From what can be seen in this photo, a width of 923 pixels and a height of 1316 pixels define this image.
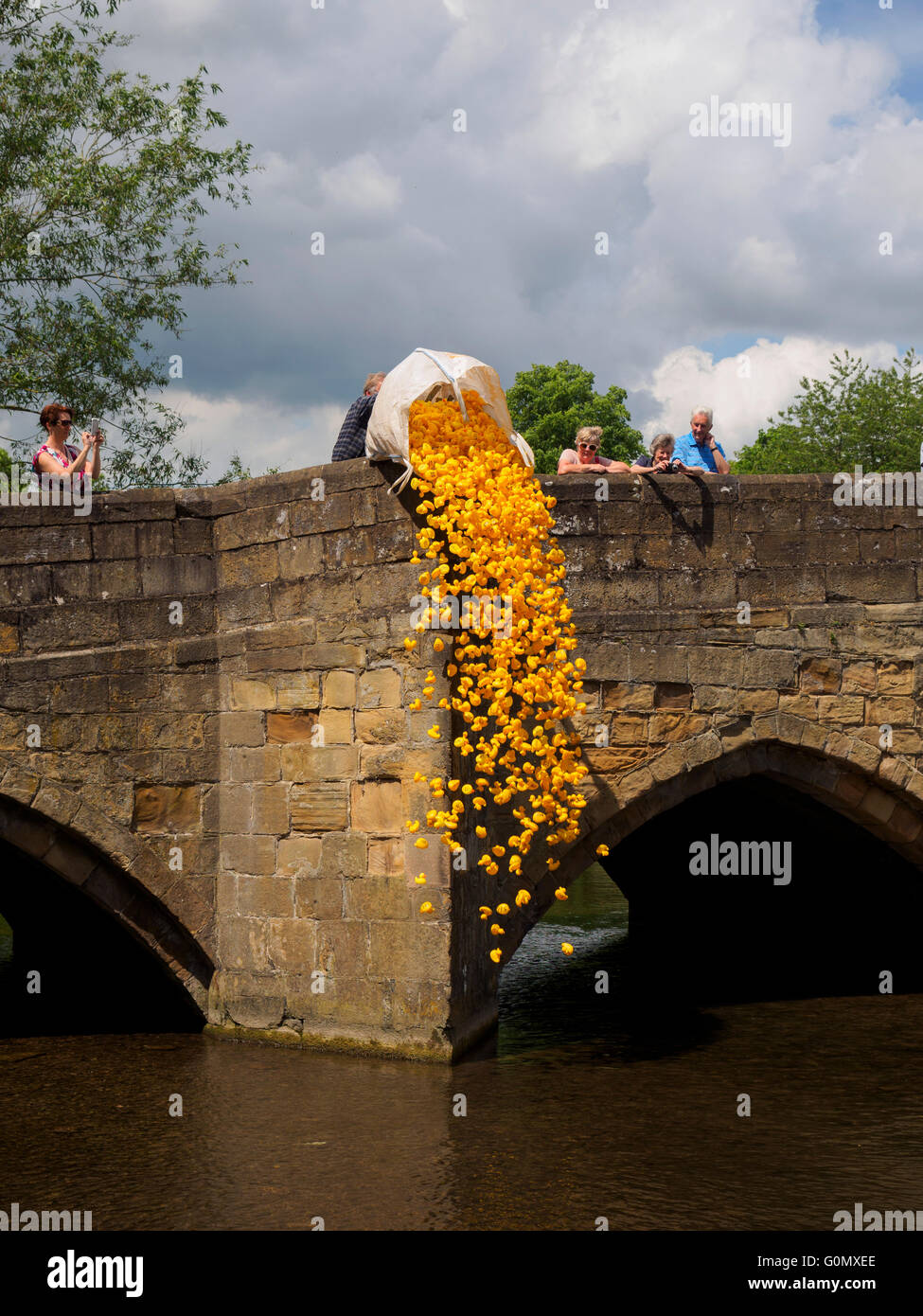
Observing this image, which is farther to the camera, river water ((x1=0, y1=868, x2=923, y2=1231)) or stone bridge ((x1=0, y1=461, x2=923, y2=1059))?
stone bridge ((x1=0, y1=461, x2=923, y2=1059))

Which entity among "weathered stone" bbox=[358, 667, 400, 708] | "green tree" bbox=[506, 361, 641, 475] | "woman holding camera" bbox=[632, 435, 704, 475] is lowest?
"weathered stone" bbox=[358, 667, 400, 708]

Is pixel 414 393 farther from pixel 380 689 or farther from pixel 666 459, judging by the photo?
pixel 666 459

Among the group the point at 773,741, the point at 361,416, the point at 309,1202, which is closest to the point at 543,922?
the point at 773,741

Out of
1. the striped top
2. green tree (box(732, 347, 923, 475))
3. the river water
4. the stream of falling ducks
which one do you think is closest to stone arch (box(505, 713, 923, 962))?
the stream of falling ducks

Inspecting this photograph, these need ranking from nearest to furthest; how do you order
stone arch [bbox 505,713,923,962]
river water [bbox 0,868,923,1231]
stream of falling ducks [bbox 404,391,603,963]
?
1. river water [bbox 0,868,923,1231]
2. stream of falling ducks [bbox 404,391,603,963]
3. stone arch [bbox 505,713,923,962]

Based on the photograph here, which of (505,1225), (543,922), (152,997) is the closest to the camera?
(505,1225)

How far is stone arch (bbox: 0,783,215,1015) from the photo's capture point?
7.05 m

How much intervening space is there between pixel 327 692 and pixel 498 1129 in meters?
2.38

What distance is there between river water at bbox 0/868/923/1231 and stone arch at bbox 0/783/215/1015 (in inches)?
17.2

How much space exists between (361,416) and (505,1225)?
4417 mm

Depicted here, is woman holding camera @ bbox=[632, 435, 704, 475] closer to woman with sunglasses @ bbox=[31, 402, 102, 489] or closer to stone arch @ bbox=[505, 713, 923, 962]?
stone arch @ bbox=[505, 713, 923, 962]

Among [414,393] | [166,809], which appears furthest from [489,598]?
[166,809]

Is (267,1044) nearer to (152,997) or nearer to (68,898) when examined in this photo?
(152,997)

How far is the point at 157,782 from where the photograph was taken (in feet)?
23.7
